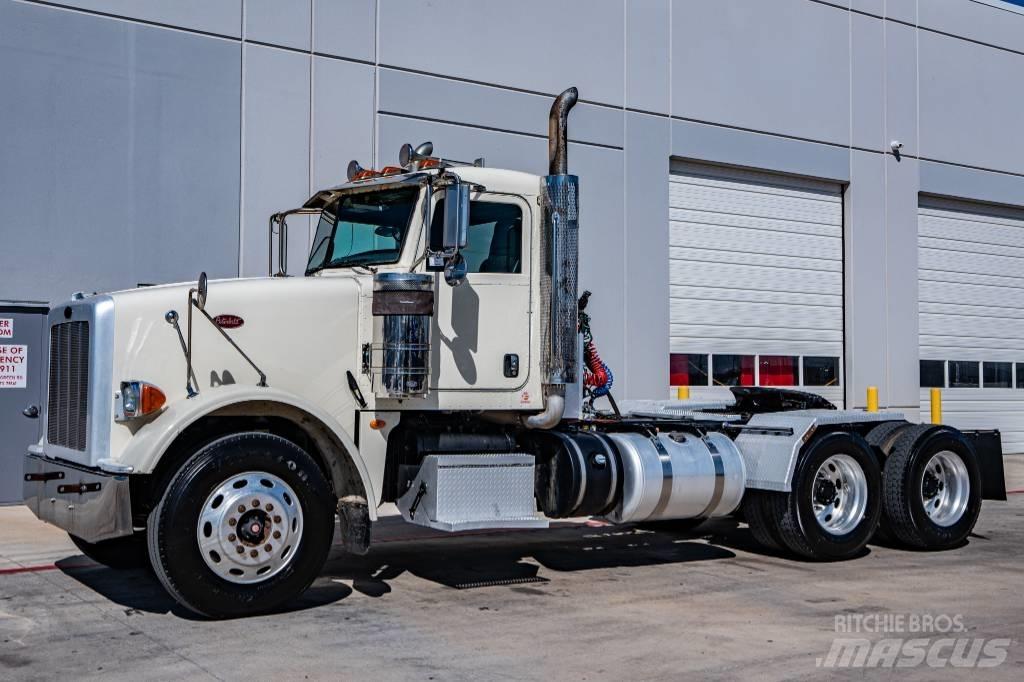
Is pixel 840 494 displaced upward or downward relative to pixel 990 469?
downward

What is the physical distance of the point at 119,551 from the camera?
894 cm

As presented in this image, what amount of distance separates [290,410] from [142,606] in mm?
1636

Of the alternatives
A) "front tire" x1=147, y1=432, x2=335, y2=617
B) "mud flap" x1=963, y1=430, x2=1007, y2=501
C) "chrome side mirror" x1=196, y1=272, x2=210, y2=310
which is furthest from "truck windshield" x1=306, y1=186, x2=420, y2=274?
"mud flap" x1=963, y1=430, x2=1007, y2=501

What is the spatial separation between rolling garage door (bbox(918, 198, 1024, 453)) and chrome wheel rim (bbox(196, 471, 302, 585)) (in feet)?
52.9

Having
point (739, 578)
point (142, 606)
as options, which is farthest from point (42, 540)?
point (739, 578)

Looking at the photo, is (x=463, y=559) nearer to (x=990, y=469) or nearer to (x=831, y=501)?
(x=831, y=501)

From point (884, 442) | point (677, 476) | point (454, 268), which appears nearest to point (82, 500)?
point (454, 268)

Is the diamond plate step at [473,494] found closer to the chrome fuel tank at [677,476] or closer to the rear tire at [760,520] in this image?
the chrome fuel tank at [677,476]

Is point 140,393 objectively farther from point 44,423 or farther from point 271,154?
point 271,154

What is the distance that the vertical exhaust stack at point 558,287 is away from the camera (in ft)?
28.3

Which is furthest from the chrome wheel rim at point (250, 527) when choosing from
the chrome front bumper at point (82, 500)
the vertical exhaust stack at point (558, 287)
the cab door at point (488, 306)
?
the vertical exhaust stack at point (558, 287)

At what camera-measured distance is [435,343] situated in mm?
8344

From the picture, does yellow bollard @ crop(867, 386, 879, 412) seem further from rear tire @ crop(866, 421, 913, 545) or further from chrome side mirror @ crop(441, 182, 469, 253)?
chrome side mirror @ crop(441, 182, 469, 253)

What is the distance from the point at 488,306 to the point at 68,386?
9.70 feet
